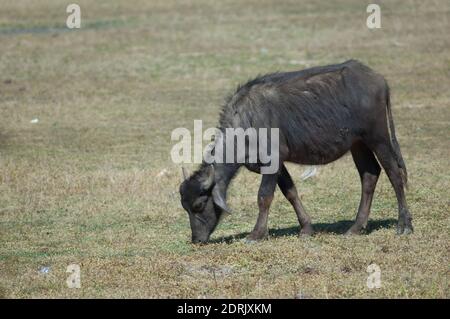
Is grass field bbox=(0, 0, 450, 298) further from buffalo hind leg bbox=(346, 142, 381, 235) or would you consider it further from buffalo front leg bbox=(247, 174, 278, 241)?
buffalo hind leg bbox=(346, 142, 381, 235)

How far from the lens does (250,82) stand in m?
11.7

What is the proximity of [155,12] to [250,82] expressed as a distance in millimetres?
26200

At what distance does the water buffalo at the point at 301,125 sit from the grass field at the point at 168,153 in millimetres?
453

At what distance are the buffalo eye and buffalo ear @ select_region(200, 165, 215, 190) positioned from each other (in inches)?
6.1

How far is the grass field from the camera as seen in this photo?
32.1 ft

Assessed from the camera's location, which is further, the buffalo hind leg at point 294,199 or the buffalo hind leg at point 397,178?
the buffalo hind leg at point 294,199

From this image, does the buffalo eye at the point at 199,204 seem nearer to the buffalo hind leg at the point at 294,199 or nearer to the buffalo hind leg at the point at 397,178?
the buffalo hind leg at the point at 294,199

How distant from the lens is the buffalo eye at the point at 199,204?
37.2ft

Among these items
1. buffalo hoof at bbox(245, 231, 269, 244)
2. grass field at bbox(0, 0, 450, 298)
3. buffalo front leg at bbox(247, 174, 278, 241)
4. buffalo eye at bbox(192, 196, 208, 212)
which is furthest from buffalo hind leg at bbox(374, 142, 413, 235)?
buffalo eye at bbox(192, 196, 208, 212)

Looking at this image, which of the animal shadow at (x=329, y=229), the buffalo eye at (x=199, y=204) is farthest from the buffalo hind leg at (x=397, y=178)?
the buffalo eye at (x=199, y=204)

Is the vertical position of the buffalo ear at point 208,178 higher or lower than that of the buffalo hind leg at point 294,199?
higher

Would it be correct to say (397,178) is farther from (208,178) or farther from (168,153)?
(168,153)

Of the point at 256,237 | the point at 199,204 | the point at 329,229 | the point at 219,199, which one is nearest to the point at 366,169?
the point at 329,229

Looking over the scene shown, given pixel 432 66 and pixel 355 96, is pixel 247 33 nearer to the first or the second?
pixel 432 66
